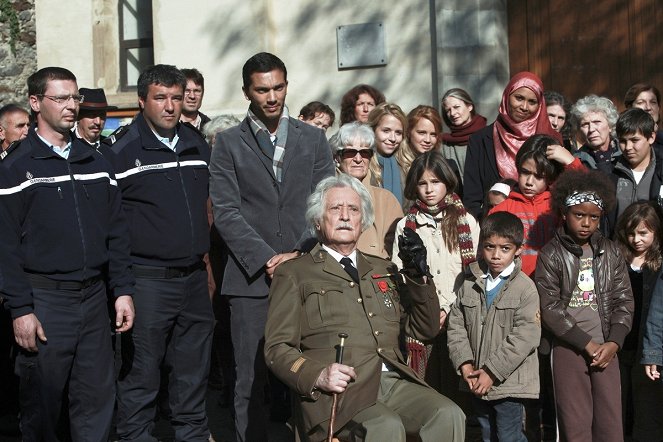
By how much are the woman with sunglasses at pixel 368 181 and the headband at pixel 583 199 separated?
1.21 m

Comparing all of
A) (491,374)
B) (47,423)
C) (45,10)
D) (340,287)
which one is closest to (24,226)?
(47,423)

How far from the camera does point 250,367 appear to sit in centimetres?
639

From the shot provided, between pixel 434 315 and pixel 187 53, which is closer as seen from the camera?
pixel 434 315

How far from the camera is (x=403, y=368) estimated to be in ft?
18.8

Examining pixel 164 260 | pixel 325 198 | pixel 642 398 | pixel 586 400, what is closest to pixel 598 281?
pixel 586 400


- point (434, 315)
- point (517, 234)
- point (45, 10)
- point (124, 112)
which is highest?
point (45, 10)

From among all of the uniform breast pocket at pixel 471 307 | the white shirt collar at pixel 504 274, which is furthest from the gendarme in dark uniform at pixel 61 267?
the white shirt collar at pixel 504 274

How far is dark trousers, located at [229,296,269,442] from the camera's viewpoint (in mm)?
6352

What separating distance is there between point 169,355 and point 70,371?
0.68 meters

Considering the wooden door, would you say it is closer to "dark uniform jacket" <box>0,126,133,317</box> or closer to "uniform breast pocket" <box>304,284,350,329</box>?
"uniform breast pocket" <box>304,284,350,329</box>

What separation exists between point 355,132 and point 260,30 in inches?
163

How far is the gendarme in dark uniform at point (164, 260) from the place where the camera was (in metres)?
6.47

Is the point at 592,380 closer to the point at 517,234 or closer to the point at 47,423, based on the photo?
the point at 517,234

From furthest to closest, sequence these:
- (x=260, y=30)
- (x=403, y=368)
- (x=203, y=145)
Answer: (x=260, y=30) < (x=203, y=145) < (x=403, y=368)
